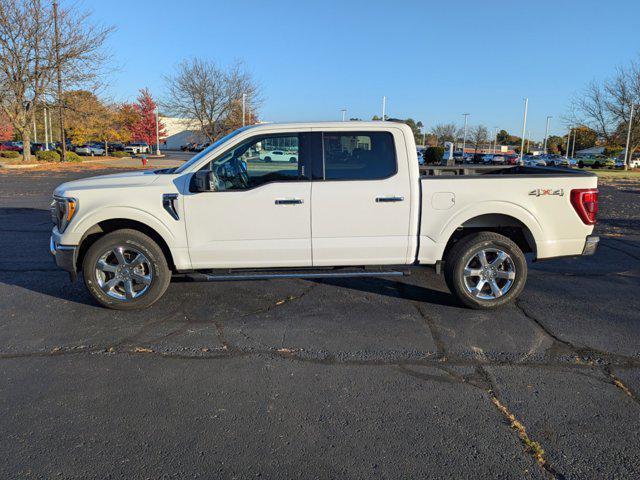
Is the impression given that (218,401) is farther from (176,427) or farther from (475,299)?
(475,299)

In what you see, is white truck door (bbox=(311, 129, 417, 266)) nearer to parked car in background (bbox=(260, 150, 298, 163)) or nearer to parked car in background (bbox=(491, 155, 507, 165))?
parked car in background (bbox=(260, 150, 298, 163))

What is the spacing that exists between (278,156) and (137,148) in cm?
6770

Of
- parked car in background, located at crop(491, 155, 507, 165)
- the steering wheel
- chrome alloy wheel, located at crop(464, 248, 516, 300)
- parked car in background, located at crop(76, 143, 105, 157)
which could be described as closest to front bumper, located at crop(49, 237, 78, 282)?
the steering wheel

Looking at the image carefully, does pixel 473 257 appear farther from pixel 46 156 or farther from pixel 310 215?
pixel 46 156

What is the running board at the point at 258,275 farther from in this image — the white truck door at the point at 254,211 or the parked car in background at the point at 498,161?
the parked car in background at the point at 498,161

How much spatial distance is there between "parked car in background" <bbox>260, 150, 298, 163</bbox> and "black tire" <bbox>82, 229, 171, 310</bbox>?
147 cm

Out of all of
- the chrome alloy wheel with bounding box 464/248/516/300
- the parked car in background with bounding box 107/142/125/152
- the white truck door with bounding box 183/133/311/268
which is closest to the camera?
the white truck door with bounding box 183/133/311/268

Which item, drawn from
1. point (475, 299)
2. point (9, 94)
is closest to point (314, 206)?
point (475, 299)

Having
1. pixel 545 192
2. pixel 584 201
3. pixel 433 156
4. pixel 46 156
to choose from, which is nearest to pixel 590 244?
pixel 584 201

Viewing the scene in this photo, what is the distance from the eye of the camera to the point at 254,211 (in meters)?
5.16

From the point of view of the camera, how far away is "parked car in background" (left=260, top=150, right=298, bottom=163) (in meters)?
5.29

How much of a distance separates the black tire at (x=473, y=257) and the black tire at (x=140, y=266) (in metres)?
3.04

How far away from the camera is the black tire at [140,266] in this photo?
518 cm

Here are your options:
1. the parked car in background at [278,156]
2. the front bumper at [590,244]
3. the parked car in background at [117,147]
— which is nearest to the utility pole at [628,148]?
the front bumper at [590,244]
